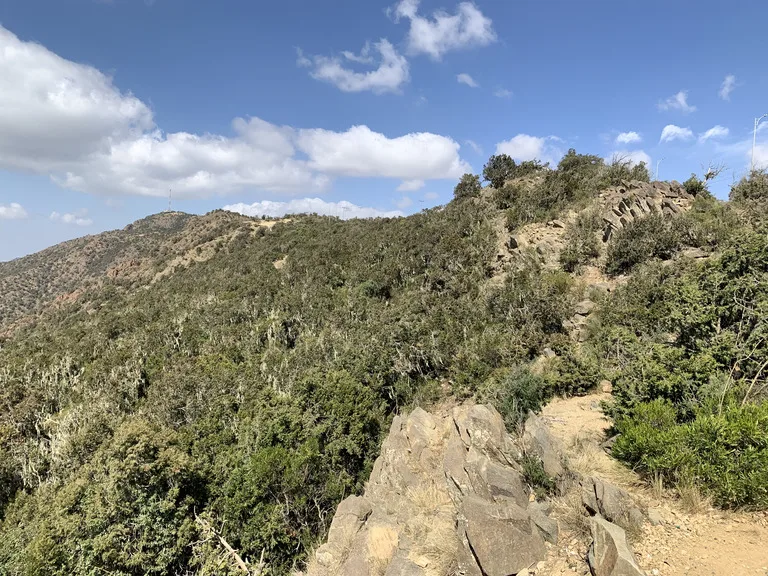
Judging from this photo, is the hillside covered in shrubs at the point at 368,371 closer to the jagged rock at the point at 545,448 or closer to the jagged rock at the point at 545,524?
the jagged rock at the point at 545,448

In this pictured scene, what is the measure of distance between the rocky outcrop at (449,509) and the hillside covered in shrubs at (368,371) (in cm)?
238

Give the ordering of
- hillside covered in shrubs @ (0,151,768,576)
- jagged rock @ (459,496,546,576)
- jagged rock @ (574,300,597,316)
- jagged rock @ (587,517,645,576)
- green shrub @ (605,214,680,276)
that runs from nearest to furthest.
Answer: jagged rock @ (587,517,645,576)
jagged rock @ (459,496,546,576)
hillside covered in shrubs @ (0,151,768,576)
jagged rock @ (574,300,597,316)
green shrub @ (605,214,680,276)

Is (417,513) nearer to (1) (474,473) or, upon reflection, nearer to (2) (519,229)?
(1) (474,473)

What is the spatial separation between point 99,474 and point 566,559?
65.2ft

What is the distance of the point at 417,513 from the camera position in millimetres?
8070

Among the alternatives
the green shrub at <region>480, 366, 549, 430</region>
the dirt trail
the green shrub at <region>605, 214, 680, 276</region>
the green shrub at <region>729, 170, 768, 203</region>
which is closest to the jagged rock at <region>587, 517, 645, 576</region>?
the dirt trail

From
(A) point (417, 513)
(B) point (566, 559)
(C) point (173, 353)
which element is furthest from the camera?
(C) point (173, 353)

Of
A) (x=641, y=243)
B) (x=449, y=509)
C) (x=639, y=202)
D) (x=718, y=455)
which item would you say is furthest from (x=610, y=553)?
(x=639, y=202)

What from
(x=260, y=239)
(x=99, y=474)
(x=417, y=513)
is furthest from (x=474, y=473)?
(x=260, y=239)

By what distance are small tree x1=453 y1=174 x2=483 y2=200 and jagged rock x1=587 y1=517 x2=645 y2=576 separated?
138 ft

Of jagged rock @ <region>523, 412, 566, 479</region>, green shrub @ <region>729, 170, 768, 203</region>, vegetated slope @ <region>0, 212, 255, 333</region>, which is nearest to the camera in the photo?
jagged rock @ <region>523, 412, 566, 479</region>

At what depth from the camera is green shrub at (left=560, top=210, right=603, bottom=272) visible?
84.0ft

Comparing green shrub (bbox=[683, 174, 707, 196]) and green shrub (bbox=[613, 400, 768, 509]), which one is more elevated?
green shrub (bbox=[683, 174, 707, 196])

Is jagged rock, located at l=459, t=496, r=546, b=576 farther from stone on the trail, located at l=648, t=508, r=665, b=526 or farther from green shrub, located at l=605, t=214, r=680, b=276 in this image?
green shrub, located at l=605, t=214, r=680, b=276
